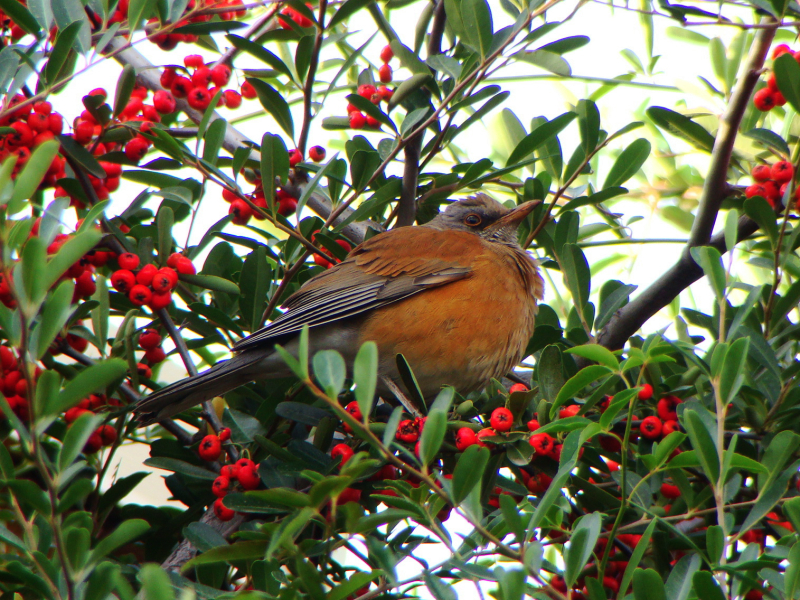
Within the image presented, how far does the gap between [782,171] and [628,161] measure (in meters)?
0.66

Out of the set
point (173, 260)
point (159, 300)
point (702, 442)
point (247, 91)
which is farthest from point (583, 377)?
point (247, 91)

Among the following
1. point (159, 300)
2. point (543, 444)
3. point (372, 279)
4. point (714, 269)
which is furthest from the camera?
point (372, 279)

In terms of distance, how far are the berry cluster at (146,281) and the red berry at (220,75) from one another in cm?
106

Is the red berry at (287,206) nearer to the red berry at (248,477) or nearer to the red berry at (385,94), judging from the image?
the red berry at (385,94)

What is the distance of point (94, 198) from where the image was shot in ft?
11.0

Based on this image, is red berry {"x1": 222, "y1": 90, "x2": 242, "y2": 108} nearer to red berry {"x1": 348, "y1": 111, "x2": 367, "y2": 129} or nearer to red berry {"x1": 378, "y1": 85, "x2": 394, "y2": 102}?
red berry {"x1": 348, "y1": 111, "x2": 367, "y2": 129}

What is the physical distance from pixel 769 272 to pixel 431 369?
1.94 meters

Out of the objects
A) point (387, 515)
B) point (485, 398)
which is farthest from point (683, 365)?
point (387, 515)

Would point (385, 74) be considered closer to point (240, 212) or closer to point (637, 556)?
point (240, 212)

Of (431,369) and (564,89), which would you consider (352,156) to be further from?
(564,89)

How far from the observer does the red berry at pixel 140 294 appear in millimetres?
3119

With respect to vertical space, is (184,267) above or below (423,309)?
above

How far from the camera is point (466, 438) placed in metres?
2.79

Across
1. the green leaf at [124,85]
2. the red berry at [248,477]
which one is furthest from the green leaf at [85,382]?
the green leaf at [124,85]
